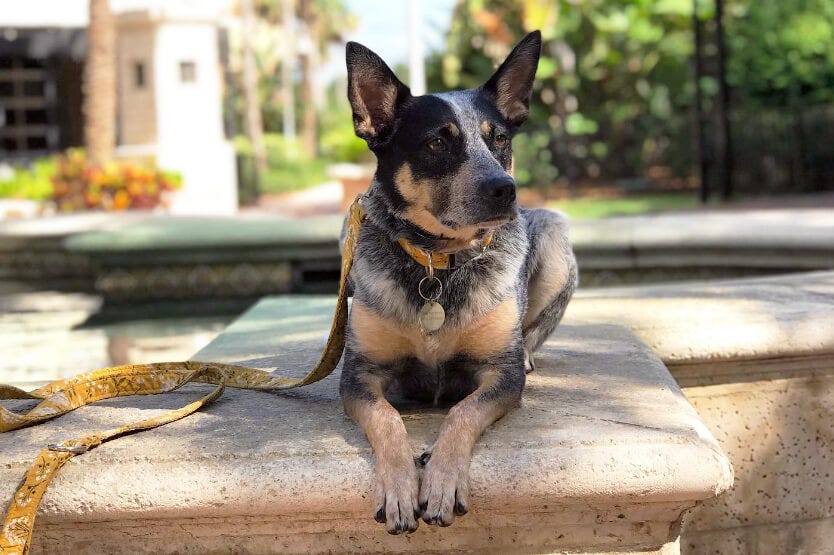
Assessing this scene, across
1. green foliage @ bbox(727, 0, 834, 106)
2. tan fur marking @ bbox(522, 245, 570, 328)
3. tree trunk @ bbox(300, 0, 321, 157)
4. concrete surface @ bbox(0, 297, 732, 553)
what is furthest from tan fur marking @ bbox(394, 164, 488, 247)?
tree trunk @ bbox(300, 0, 321, 157)

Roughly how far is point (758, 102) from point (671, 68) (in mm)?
5452

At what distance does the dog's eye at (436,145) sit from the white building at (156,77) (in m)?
16.8

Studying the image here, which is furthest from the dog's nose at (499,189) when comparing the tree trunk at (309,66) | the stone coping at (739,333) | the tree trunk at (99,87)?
the tree trunk at (309,66)

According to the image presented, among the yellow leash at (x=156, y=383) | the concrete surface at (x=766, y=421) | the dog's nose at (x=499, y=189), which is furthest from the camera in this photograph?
the concrete surface at (x=766, y=421)

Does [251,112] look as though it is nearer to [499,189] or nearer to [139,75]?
[139,75]

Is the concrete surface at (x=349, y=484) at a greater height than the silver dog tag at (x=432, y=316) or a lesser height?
lesser

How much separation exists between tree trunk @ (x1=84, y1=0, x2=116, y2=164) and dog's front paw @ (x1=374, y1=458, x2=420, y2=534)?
16916 mm

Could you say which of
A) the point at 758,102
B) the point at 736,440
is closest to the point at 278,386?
the point at 736,440

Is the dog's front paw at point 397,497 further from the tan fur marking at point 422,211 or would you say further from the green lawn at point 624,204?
the green lawn at point 624,204

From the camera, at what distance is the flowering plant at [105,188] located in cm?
1555

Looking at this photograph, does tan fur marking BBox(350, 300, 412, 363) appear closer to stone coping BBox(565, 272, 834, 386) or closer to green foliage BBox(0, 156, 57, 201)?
stone coping BBox(565, 272, 834, 386)

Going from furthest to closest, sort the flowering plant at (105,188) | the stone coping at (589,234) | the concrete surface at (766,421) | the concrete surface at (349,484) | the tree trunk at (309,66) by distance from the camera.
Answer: the tree trunk at (309,66) < the flowering plant at (105,188) < the stone coping at (589,234) < the concrete surface at (766,421) < the concrete surface at (349,484)

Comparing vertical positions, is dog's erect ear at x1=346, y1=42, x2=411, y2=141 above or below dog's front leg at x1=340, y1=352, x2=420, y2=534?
above

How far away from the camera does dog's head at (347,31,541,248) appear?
3.00 m
